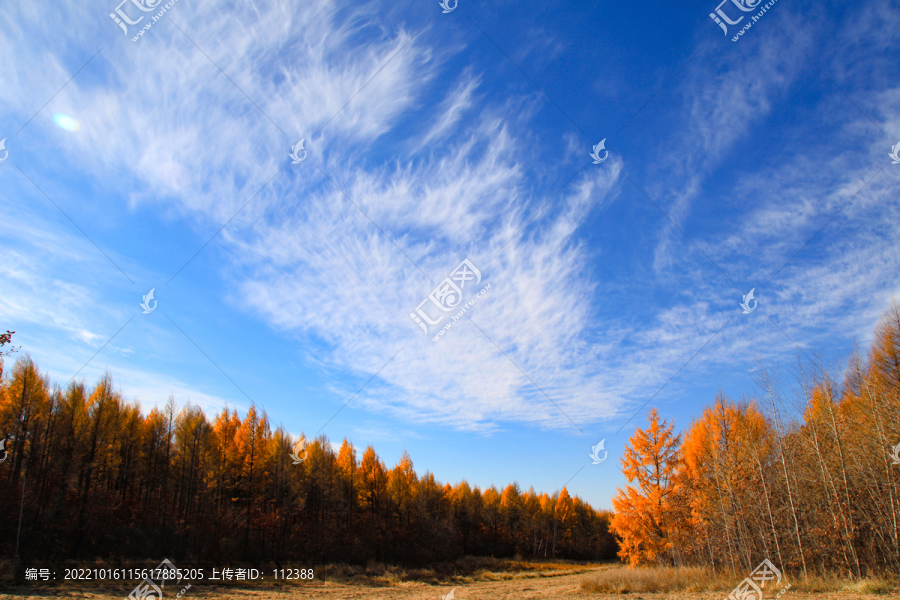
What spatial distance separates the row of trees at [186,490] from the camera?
3031 cm

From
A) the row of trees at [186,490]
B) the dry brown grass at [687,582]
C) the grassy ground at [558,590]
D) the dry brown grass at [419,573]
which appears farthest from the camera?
the dry brown grass at [419,573]

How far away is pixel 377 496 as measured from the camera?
5553 cm

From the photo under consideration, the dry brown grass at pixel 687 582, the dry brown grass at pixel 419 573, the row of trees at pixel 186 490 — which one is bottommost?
the dry brown grass at pixel 419 573

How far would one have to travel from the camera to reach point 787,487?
22109 mm

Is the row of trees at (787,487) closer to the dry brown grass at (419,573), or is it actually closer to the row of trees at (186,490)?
the dry brown grass at (419,573)

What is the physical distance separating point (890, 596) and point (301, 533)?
42790mm

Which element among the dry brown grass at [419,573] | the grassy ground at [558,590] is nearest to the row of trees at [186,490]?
the dry brown grass at [419,573]

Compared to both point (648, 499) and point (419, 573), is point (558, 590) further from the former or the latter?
point (419, 573)

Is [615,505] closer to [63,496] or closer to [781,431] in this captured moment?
[781,431]

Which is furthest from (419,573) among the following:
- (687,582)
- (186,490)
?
(687,582)

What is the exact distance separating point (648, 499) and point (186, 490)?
129ft

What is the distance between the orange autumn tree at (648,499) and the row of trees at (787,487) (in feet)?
0.24

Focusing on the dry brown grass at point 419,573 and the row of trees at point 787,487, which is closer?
the row of trees at point 787,487

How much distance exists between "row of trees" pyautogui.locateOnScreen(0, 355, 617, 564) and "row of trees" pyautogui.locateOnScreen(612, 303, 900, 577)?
29669mm
